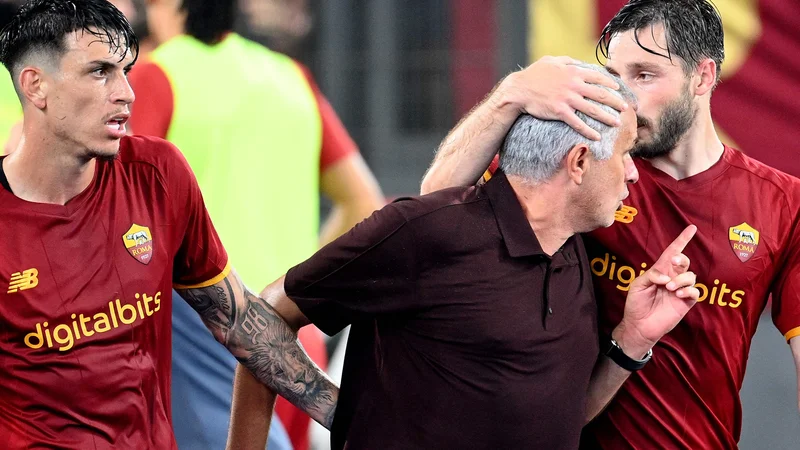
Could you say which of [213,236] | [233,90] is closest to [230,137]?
[233,90]

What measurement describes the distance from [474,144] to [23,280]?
105cm

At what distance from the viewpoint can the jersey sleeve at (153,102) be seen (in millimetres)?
4012

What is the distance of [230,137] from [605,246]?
1.53m

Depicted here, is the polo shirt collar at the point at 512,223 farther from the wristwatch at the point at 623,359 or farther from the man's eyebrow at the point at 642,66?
the man's eyebrow at the point at 642,66

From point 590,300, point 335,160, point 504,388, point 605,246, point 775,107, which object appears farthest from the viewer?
point 775,107

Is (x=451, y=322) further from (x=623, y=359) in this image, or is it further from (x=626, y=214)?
(x=626, y=214)

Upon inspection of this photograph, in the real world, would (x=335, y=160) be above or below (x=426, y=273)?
below

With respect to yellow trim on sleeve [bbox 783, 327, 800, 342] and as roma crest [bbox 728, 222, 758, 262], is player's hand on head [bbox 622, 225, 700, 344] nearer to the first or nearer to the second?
as roma crest [bbox 728, 222, 758, 262]

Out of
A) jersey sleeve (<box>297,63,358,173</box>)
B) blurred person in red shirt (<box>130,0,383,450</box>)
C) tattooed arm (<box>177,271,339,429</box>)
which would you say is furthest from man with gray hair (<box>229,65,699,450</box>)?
jersey sleeve (<box>297,63,358,173</box>)

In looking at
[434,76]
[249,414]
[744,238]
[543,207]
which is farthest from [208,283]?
[434,76]

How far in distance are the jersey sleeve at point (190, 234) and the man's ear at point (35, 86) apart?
0.30 m

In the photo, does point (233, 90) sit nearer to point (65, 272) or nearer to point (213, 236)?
point (213, 236)

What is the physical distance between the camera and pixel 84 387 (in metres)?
2.69

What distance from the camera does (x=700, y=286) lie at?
3.01 m
